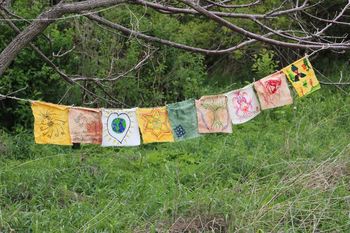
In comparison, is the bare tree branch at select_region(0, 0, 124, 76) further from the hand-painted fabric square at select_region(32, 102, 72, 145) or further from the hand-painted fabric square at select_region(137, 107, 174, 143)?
the hand-painted fabric square at select_region(137, 107, 174, 143)

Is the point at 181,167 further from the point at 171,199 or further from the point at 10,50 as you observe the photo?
the point at 10,50

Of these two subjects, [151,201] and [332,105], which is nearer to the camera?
[151,201]

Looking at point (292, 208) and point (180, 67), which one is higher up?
point (180, 67)

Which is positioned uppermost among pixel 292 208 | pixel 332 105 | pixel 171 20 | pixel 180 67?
pixel 171 20

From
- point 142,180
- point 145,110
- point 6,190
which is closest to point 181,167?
point 142,180

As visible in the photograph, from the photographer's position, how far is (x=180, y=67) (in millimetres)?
8758

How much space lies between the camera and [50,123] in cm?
514

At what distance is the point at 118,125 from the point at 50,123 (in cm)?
55

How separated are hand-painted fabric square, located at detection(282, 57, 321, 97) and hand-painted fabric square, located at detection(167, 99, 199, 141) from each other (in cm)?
104

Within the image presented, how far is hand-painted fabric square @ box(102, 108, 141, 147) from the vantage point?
17.2 feet

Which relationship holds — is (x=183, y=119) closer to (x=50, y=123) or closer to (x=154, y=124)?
(x=154, y=124)

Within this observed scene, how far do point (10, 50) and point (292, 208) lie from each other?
7.46 ft

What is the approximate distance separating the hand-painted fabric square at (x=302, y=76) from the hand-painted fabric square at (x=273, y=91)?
3.1 inches

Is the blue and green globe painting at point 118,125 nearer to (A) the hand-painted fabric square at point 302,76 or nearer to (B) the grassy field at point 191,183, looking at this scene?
(B) the grassy field at point 191,183
